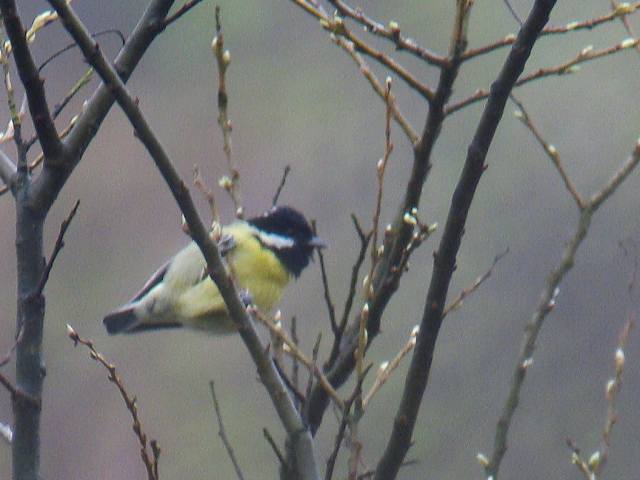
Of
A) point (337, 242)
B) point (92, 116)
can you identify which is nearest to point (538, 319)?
point (92, 116)

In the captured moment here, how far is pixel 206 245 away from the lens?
108 cm

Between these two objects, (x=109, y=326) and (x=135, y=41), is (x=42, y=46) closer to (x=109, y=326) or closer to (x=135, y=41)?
(x=109, y=326)

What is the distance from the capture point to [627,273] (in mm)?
3635

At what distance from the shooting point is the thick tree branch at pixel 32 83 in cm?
97

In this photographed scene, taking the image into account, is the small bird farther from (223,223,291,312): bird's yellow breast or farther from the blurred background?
the blurred background

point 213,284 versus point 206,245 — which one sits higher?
point 213,284

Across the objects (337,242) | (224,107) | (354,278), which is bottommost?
(354,278)

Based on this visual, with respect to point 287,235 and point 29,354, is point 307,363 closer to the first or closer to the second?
point 29,354

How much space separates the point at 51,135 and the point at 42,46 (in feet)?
10.3

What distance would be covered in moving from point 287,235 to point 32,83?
164 centimetres

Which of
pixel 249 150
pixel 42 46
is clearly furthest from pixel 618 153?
pixel 42 46

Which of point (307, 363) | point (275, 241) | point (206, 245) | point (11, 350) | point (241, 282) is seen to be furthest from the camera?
point (275, 241)

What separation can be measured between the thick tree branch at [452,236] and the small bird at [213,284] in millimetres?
1399

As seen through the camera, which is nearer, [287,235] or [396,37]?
[396,37]
